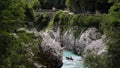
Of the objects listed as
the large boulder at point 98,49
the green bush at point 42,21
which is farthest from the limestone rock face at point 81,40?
the green bush at point 42,21

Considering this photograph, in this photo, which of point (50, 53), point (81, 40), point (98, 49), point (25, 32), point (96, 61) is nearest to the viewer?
point (25, 32)

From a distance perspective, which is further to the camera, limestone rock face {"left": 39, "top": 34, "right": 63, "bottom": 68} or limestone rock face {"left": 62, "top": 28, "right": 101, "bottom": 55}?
limestone rock face {"left": 62, "top": 28, "right": 101, "bottom": 55}

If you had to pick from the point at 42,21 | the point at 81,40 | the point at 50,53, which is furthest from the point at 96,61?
the point at 42,21

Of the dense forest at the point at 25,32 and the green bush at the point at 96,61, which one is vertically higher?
the dense forest at the point at 25,32

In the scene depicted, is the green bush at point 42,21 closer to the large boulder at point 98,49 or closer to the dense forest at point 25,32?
the dense forest at point 25,32

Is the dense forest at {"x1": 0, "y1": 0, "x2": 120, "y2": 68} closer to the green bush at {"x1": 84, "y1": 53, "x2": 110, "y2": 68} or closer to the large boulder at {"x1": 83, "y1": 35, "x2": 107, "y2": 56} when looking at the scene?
the green bush at {"x1": 84, "y1": 53, "x2": 110, "y2": 68}

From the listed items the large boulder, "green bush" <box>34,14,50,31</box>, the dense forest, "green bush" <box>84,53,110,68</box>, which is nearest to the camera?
the dense forest

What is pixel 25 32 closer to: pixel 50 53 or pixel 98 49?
pixel 50 53

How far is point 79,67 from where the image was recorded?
92.1ft

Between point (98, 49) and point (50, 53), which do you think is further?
point (98, 49)

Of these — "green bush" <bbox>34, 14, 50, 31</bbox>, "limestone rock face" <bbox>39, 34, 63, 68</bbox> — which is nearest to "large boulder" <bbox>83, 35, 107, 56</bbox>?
"limestone rock face" <bbox>39, 34, 63, 68</bbox>

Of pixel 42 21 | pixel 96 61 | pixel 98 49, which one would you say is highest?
pixel 96 61

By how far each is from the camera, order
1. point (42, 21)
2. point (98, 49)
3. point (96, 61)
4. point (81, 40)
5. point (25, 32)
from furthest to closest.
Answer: point (42, 21) → point (81, 40) → point (98, 49) → point (96, 61) → point (25, 32)

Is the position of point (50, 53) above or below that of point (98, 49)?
above
